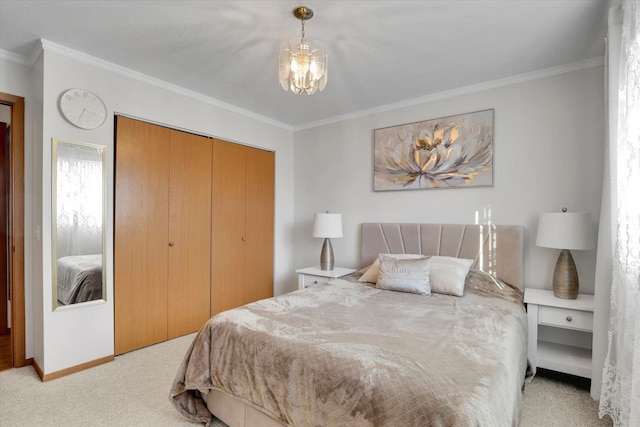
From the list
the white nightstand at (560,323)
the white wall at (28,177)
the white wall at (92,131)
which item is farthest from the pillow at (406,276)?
the white wall at (28,177)

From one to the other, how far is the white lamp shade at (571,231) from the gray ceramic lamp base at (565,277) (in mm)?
152

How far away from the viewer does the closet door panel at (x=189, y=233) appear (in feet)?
10.6

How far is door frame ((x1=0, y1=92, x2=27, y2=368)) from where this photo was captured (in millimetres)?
2602

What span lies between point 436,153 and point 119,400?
11.2 ft

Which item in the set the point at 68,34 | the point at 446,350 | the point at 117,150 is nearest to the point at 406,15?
the point at 446,350

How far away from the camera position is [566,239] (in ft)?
7.77

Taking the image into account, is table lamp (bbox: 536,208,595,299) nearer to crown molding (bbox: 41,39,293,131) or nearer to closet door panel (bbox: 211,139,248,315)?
closet door panel (bbox: 211,139,248,315)

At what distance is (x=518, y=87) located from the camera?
9.60ft

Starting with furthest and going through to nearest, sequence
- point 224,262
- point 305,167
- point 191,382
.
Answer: point 305,167
point 224,262
point 191,382

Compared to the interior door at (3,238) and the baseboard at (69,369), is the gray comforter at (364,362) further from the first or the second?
the interior door at (3,238)

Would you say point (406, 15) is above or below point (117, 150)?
above

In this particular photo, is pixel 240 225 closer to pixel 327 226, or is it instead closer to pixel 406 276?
pixel 327 226

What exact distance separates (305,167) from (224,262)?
1711 millimetres

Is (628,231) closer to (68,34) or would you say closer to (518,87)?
(518,87)
